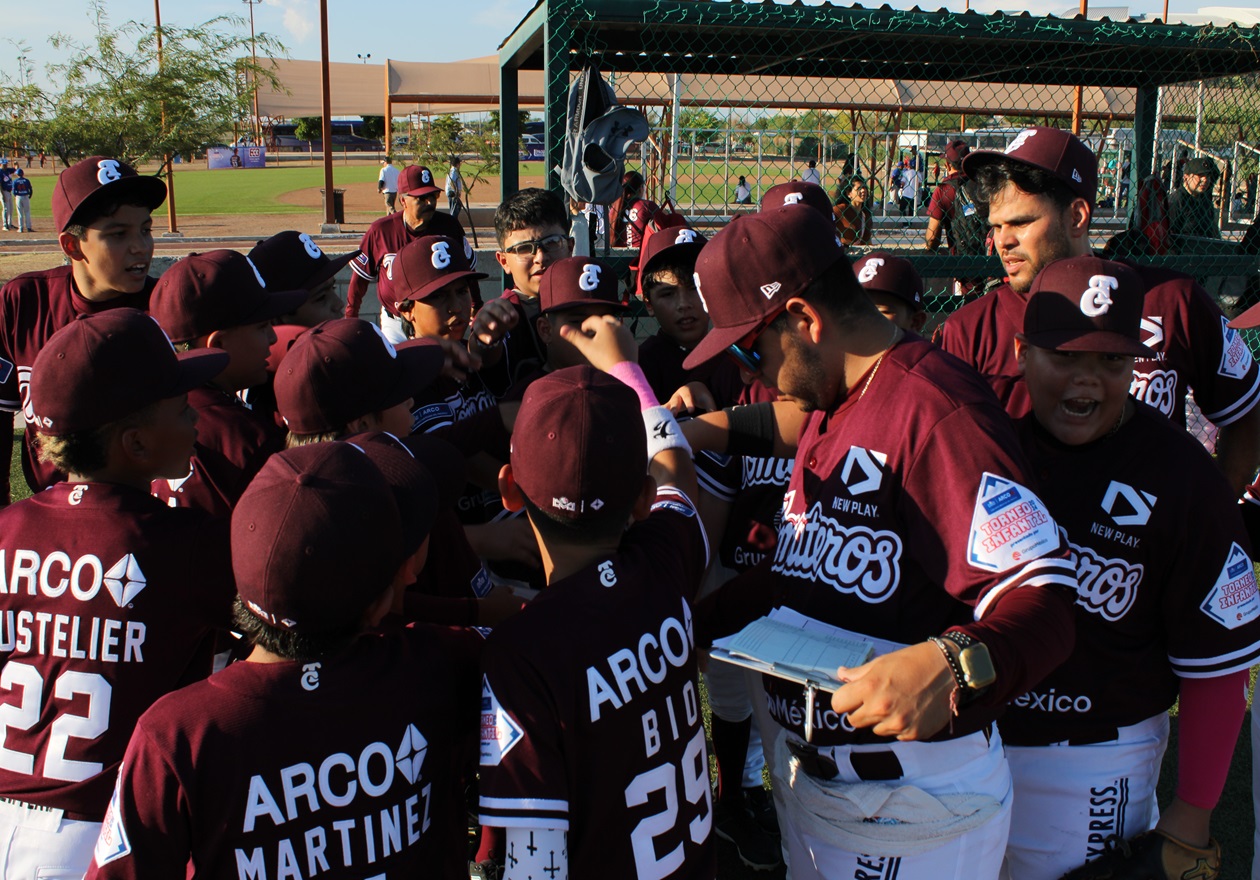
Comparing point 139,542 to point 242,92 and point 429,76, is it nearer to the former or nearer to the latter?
point 242,92

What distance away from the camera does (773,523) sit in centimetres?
333

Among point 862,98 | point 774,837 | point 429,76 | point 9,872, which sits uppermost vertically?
point 429,76

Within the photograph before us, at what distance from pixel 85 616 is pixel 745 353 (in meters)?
1.46

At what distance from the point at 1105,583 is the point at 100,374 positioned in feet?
7.70

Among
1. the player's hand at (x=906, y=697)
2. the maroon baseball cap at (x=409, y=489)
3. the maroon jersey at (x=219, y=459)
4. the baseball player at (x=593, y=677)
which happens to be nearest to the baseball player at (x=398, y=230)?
the maroon jersey at (x=219, y=459)

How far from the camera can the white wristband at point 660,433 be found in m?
2.38

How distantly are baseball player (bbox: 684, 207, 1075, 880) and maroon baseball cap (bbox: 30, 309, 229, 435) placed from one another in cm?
129

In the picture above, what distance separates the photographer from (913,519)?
1.81m

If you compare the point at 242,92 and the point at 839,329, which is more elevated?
the point at 242,92

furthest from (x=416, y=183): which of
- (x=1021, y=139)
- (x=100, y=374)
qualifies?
(x=100, y=374)

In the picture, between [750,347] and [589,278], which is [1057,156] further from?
[750,347]

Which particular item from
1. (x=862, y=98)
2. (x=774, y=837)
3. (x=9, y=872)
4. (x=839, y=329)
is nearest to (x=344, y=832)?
(x=9, y=872)

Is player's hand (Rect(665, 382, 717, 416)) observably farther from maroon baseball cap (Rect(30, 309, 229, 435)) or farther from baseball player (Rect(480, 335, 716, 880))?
maroon baseball cap (Rect(30, 309, 229, 435))

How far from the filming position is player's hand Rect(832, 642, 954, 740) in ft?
5.13
